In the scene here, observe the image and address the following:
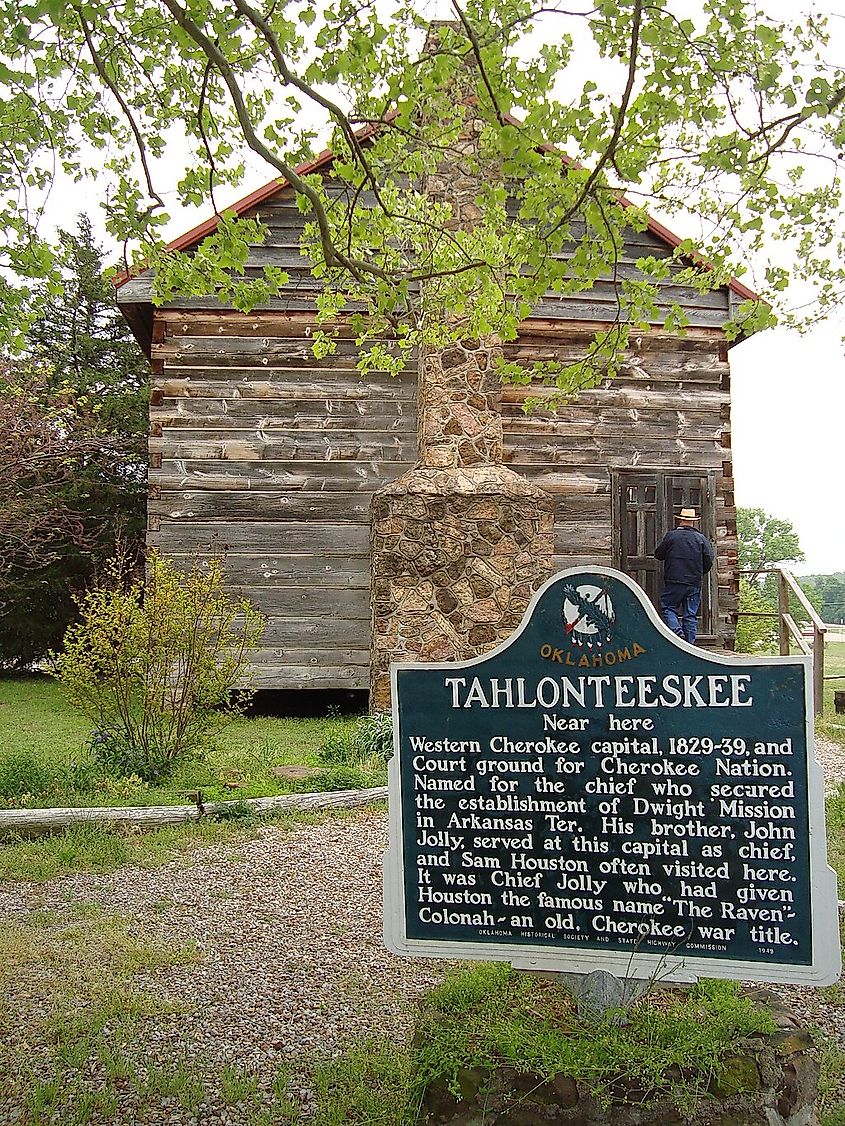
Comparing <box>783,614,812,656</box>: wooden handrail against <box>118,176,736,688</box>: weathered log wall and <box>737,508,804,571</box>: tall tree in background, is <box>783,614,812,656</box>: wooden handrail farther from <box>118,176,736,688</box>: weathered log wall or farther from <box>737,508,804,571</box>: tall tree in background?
<box>737,508,804,571</box>: tall tree in background

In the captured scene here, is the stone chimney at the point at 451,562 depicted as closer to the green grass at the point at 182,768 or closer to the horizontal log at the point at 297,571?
the green grass at the point at 182,768

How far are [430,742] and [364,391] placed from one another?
9.48 m

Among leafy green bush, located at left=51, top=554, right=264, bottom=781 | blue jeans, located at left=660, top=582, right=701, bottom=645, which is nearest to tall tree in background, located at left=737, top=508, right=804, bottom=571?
blue jeans, located at left=660, top=582, right=701, bottom=645

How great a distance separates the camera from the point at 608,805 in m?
3.43

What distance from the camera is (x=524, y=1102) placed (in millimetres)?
3055

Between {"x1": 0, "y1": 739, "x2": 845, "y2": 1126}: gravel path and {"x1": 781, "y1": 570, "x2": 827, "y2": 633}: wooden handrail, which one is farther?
{"x1": 781, "y1": 570, "x2": 827, "y2": 633}: wooden handrail

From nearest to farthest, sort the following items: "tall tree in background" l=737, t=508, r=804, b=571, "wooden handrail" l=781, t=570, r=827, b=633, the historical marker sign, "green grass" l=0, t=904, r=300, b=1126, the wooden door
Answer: the historical marker sign
"green grass" l=0, t=904, r=300, b=1126
"wooden handrail" l=781, t=570, r=827, b=633
the wooden door
"tall tree in background" l=737, t=508, r=804, b=571

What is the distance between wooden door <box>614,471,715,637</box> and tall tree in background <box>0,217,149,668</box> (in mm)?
8489

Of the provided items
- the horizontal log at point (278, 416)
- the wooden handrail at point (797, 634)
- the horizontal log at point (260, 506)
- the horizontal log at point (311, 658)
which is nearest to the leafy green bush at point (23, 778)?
the horizontal log at point (311, 658)

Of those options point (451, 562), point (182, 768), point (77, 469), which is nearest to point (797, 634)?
point (451, 562)

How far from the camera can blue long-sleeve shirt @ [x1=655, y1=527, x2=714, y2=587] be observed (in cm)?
1056

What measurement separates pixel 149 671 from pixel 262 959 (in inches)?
152

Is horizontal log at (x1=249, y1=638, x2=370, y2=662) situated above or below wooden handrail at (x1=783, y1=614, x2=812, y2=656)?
below

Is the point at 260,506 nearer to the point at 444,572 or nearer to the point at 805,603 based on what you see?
the point at 444,572
